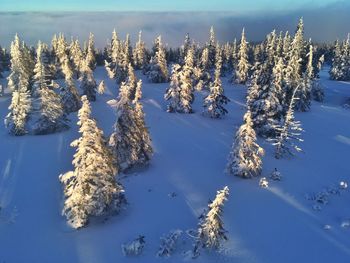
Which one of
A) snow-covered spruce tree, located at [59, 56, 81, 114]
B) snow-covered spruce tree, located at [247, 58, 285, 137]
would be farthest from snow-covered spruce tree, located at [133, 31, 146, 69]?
snow-covered spruce tree, located at [247, 58, 285, 137]

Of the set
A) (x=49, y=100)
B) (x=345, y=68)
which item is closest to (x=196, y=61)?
(x=345, y=68)

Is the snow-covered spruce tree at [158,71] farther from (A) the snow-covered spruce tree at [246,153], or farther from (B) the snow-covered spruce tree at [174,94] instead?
(A) the snow-covered spruce tree at [246,153]

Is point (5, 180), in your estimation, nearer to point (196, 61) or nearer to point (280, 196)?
point (280, 196)

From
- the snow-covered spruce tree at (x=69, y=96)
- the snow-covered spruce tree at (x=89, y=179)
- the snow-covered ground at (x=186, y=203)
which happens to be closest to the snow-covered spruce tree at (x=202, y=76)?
the snow-covered spruce tree at (x=69, y=96)

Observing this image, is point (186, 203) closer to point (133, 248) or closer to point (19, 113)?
point (133, 248)

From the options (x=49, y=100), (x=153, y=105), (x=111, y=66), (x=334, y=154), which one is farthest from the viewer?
(x=111, y=66)

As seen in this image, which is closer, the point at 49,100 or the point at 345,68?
the point at 49,100
